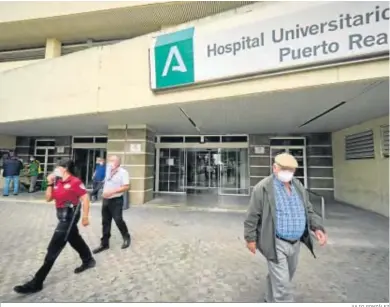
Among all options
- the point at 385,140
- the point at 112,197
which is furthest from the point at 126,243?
the point at 385,140

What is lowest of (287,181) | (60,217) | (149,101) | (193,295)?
(193,295)

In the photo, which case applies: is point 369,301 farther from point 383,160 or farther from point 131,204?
point 131,204

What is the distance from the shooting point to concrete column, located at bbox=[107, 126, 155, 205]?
9.29 metres

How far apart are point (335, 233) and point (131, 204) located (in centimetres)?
626

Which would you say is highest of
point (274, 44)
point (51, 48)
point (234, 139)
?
point (51, 48)

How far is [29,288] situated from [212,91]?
15.2ft

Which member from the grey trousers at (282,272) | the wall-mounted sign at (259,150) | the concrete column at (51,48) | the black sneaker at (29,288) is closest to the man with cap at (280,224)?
the grey trousers at (282,272)

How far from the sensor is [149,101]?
21.8 ft

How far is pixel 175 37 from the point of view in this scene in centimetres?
616

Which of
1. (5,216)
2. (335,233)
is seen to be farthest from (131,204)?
(335,233)

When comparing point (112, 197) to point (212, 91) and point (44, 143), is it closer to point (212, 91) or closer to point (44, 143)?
point (212, 91)

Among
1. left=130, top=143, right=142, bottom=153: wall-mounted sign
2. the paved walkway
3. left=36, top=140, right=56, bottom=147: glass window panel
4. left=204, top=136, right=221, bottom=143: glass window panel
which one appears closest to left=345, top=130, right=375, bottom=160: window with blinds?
the paved walkway

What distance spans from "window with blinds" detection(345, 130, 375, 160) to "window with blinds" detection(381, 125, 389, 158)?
0.50 meters

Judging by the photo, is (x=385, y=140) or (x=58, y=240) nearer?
(x=58, y=240)
